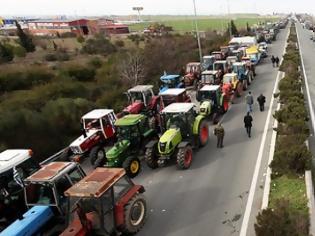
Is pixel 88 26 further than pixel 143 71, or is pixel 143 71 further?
pixel 88 26

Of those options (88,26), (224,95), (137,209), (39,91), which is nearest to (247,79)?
(224,95)

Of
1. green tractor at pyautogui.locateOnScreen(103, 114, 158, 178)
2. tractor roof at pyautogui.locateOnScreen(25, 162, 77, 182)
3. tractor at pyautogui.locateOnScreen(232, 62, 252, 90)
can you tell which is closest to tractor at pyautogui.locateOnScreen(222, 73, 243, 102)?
tractor at pyautogui.locateOnScreen(232, 62, 252, 90)

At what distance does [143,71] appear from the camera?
1425 inches

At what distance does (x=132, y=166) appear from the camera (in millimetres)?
15867

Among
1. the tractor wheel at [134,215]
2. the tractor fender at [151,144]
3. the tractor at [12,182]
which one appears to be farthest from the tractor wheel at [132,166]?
the tractor wheel at [134,215]

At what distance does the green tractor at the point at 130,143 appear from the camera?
15.7 m

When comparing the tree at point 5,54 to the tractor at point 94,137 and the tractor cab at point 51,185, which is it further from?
the tractor cab at point 51,185

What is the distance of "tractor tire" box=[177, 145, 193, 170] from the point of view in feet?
51.7

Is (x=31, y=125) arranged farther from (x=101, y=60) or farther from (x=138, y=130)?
(x=101, y=60)

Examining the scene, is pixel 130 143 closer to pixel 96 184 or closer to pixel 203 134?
pixel 203 134

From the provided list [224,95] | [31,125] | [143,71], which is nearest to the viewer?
[31,125]

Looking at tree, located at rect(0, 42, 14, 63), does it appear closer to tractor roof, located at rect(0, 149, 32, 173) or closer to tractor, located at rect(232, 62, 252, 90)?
tractor, located at rect(232, 62, 252, 90)

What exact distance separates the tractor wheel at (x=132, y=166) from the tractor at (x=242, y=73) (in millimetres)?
16804

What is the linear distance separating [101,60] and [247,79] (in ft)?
53.4
